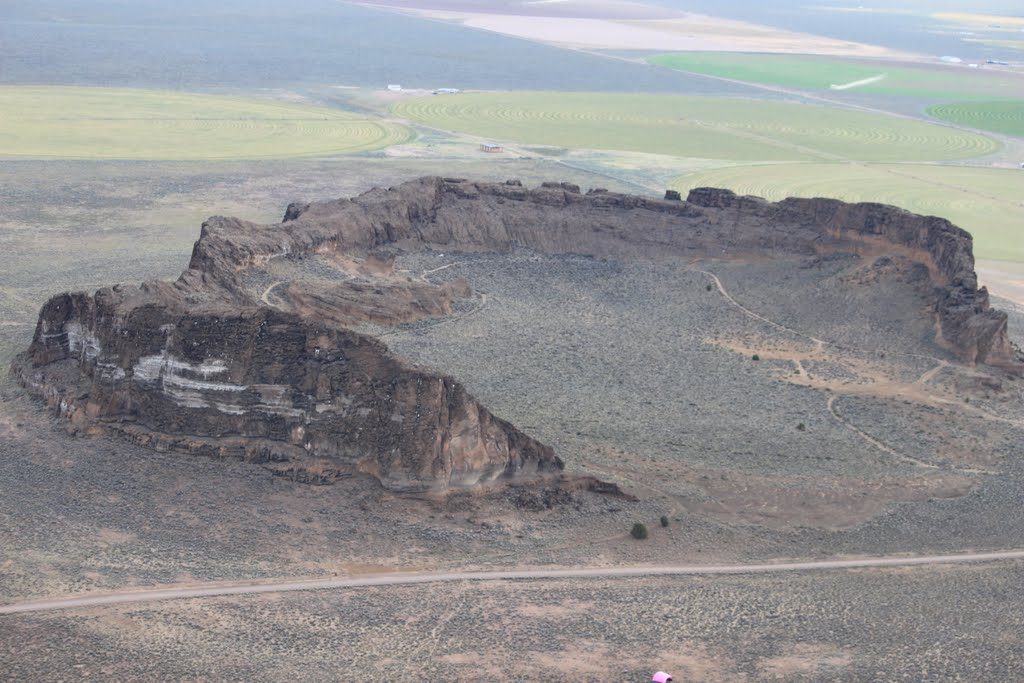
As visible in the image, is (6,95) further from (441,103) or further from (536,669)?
(536,669)

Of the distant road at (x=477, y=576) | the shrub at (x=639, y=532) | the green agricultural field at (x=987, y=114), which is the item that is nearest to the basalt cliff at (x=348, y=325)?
the shrub at (x=639, y=532)

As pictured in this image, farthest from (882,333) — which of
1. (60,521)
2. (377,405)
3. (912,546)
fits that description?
(60,521)

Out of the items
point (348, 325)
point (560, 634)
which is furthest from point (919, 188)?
point (560, 634)

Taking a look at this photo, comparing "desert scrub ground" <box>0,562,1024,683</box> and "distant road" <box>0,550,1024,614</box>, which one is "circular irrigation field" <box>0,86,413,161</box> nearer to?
"distant road" <box>0,550,1024,614</box>

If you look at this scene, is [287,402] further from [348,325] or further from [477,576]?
[348,325]

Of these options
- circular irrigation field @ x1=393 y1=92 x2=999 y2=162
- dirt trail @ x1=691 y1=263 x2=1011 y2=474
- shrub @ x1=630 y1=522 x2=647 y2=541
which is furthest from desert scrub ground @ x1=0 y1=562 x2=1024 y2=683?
circular irrigation field @ x1=393 y1=92 x2=999 y2=162

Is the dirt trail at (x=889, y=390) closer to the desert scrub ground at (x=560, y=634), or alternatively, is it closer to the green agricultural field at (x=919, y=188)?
the desert scrub ground at (x=560, y=634)
